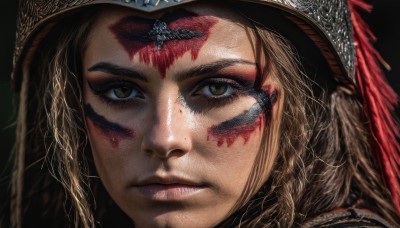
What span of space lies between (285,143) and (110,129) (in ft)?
1.48

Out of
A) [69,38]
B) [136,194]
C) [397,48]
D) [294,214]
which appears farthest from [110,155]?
[397,48]

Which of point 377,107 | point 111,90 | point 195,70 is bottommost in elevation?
point 377,107

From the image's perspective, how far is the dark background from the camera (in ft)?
10.6

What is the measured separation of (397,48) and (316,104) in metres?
1.04

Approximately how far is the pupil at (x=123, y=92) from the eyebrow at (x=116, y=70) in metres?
0.05

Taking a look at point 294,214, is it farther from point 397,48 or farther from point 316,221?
point 397,48

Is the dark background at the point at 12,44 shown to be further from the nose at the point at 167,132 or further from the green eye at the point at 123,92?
the nose at the point at 167,132

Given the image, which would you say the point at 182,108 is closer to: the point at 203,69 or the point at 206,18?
the point at 203,69

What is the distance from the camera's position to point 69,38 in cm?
224

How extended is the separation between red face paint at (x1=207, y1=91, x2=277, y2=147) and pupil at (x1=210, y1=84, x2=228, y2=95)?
73 mm

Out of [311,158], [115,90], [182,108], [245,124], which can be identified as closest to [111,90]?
[115,90]

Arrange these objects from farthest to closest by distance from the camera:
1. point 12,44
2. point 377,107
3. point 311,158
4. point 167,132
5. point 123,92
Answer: point 12,44 → point 377,107 → point 311,158 → point 123,92 → point 167,132

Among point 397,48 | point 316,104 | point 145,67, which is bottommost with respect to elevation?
point 397,48

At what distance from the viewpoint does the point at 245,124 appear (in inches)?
82.7
